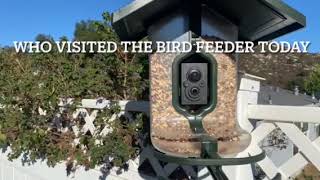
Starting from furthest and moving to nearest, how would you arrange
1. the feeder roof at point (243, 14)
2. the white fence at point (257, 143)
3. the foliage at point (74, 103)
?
the foliage at point (74, 103) < the white fence at point (257, 143) < the feeder roof at point (243, 14)

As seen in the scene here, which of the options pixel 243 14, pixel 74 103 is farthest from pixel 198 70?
pixel 74 103

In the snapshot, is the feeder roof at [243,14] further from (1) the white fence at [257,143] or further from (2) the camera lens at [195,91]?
(1) the white fence at [257,143]

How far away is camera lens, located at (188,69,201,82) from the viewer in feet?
6.42

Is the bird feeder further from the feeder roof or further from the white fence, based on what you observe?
the white fence

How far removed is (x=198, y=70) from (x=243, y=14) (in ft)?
1.05

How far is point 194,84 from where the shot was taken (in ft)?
6.41

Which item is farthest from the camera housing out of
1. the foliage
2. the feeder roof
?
the foliage

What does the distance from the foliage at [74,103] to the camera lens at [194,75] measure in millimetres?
1414

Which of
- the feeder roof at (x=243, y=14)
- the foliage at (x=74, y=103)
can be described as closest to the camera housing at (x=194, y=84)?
the feeder roof at (x=243, y=14)

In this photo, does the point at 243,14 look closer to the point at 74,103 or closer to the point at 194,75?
the point at 194,75

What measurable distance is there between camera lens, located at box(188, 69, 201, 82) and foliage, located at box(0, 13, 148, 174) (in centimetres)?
141

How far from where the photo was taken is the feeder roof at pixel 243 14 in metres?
1.89

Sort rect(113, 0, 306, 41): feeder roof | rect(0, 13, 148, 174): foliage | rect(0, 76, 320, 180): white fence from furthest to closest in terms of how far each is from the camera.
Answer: rect(0, 13, 148, 174): foliage < rect(0, 76, 320, 180): white fence < rect(113, 0, 306, 41): feeder roof

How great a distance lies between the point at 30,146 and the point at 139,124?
1617mm
